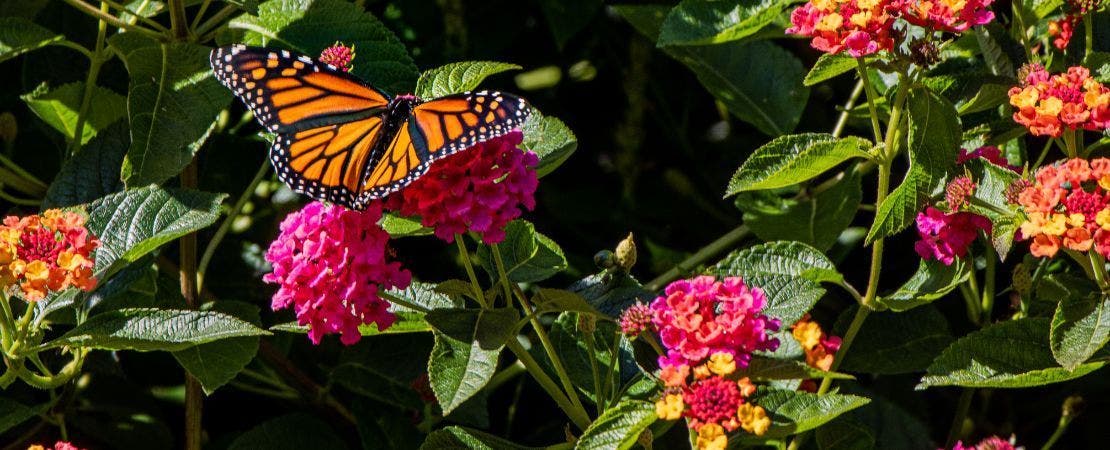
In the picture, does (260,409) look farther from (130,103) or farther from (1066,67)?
(1066,67)

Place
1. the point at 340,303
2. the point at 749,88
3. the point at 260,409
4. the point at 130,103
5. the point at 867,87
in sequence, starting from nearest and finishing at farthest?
the point at 340,303 < the point at 867,87 < the point at 130,103 < the point at 749,88 < the point at 260,409

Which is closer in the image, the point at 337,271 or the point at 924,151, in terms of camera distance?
the point at 337,271

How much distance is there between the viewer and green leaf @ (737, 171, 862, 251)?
274cm

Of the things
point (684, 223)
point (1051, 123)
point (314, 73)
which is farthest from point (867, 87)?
point (684, 223)

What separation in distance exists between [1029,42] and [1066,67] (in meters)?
0.09

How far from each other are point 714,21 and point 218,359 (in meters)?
1.17

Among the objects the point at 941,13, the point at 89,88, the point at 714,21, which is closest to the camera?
the point at 941,13

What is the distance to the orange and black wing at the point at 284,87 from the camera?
2.24 m

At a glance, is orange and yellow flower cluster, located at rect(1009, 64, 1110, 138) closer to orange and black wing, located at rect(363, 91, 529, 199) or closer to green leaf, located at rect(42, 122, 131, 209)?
orange and black wing, located at rect(363, 91, 529, 199)

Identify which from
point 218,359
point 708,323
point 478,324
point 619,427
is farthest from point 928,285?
point 218,359

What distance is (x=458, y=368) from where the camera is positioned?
1991 millimetres

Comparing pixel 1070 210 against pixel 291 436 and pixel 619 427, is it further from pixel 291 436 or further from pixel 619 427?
pixel 291 436

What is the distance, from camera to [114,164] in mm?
2631

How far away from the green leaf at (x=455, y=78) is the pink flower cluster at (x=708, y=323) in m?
0.53
